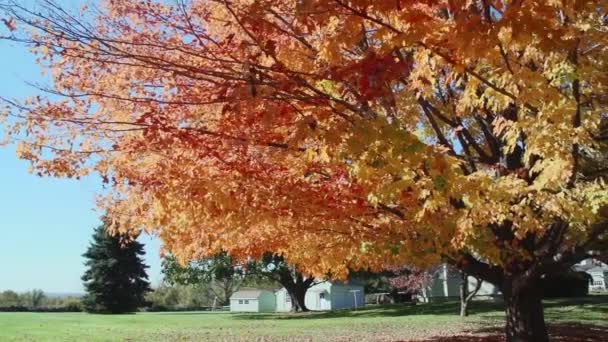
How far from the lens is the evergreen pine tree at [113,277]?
51406 mm

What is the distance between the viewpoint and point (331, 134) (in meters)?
4.31

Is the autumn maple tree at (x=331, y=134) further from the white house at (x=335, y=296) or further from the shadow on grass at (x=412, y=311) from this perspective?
the white house at (x=335, y=296)

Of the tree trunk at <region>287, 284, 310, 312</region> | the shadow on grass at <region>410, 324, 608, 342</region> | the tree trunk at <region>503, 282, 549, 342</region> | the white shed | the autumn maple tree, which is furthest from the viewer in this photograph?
the white shed

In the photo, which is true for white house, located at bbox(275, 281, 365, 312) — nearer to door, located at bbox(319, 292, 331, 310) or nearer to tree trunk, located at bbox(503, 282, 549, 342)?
door, located at bbox(319, 292, 331, 310)

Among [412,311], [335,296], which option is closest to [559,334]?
[412,311]

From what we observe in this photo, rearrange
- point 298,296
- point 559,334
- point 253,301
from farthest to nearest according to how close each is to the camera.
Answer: point 253,301
point 298,296
point 559,334

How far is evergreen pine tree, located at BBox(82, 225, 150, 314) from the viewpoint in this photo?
51.4 m

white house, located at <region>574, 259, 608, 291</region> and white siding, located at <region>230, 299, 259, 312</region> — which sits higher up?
white house, located at <region>574, 259, 608, 291</region>

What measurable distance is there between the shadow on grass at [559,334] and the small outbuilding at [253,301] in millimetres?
51088

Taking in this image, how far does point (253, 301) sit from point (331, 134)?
66168 millimetres

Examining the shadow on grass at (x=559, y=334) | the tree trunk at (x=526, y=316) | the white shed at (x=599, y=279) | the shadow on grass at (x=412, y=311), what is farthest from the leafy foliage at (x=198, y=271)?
the white shed at (x=599, y=279)

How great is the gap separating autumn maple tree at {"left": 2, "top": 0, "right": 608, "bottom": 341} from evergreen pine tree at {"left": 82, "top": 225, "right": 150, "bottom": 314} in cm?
4611

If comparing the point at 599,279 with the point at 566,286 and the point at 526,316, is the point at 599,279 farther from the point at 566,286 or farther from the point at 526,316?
the point at 526,316

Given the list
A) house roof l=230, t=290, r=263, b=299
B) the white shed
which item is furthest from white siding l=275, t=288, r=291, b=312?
the white shed
